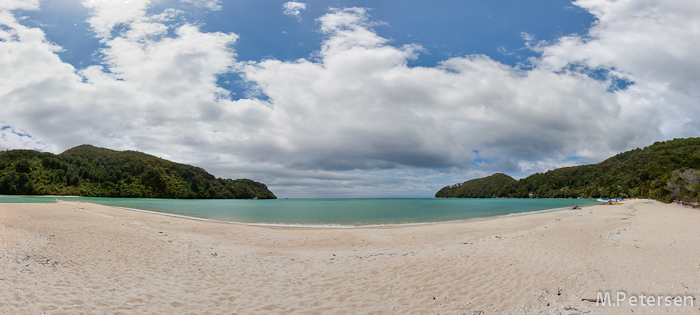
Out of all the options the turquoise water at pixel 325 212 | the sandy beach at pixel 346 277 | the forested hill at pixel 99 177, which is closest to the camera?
the sandy beach at pixel 346 277

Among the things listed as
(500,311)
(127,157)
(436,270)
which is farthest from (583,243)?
(127,157)

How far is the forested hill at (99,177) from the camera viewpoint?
4040 inches

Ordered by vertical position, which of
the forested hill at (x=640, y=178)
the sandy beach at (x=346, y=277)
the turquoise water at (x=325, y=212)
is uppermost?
the forested hill at (x=640, y=178)

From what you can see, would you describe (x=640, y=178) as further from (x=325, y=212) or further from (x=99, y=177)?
(x=99, y=177)

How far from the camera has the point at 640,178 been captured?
99250 mm

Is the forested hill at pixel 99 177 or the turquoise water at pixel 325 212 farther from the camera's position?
the forested hill at pixel 99 177

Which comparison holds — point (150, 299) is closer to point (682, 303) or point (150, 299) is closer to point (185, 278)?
point (185, 278)

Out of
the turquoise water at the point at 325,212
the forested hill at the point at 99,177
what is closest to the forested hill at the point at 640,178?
the turquoise water at the point at 325,212

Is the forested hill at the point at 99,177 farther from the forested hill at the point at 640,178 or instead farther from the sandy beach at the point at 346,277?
the forested hill at the point at 640,178

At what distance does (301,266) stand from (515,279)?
6.48m

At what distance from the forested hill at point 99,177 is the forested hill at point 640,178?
161 m

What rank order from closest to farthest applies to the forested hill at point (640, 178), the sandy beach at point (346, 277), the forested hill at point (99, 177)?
the sandy beach at point (346, 277)
the forested hill at point (640, 178)
the forested hill at point (99, 177)

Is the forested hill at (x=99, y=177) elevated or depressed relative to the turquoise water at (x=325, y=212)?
elevated

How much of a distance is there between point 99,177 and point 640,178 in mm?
203518
